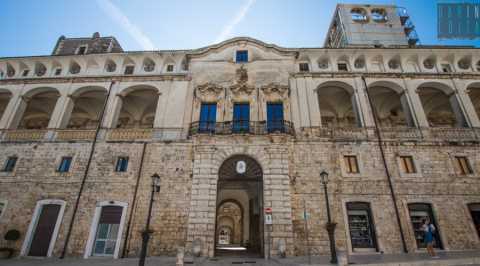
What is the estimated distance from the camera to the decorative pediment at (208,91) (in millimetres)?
15172

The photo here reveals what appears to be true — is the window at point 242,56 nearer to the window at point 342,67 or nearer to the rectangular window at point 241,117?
the rectangular window at point 241,117

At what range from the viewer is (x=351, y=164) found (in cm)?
1302

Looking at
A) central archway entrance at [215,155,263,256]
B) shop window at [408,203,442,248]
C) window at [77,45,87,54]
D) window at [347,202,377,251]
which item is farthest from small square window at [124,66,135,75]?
shop window at [408,203,442,248]

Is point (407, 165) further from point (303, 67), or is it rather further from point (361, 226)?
point (303, 67)

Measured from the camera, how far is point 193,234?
36.9 ft

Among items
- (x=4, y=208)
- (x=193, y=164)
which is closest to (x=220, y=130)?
(x=193, y=164)

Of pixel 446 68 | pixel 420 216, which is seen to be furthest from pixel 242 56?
pixel 446 68

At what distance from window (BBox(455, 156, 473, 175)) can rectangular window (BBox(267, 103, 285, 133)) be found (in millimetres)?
10229

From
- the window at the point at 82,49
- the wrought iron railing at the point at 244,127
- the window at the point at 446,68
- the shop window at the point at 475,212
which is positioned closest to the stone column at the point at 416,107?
the window at the point at 446,68

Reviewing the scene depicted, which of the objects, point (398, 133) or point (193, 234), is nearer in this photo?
point (193, 234)

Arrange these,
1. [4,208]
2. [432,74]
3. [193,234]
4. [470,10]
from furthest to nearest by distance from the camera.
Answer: [432,74] → [470,10] → [4,208] → [193,234]

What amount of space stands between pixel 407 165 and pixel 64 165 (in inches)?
802

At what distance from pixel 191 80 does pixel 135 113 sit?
6381 mm

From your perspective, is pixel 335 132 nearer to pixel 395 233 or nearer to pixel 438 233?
pixel 395 233
